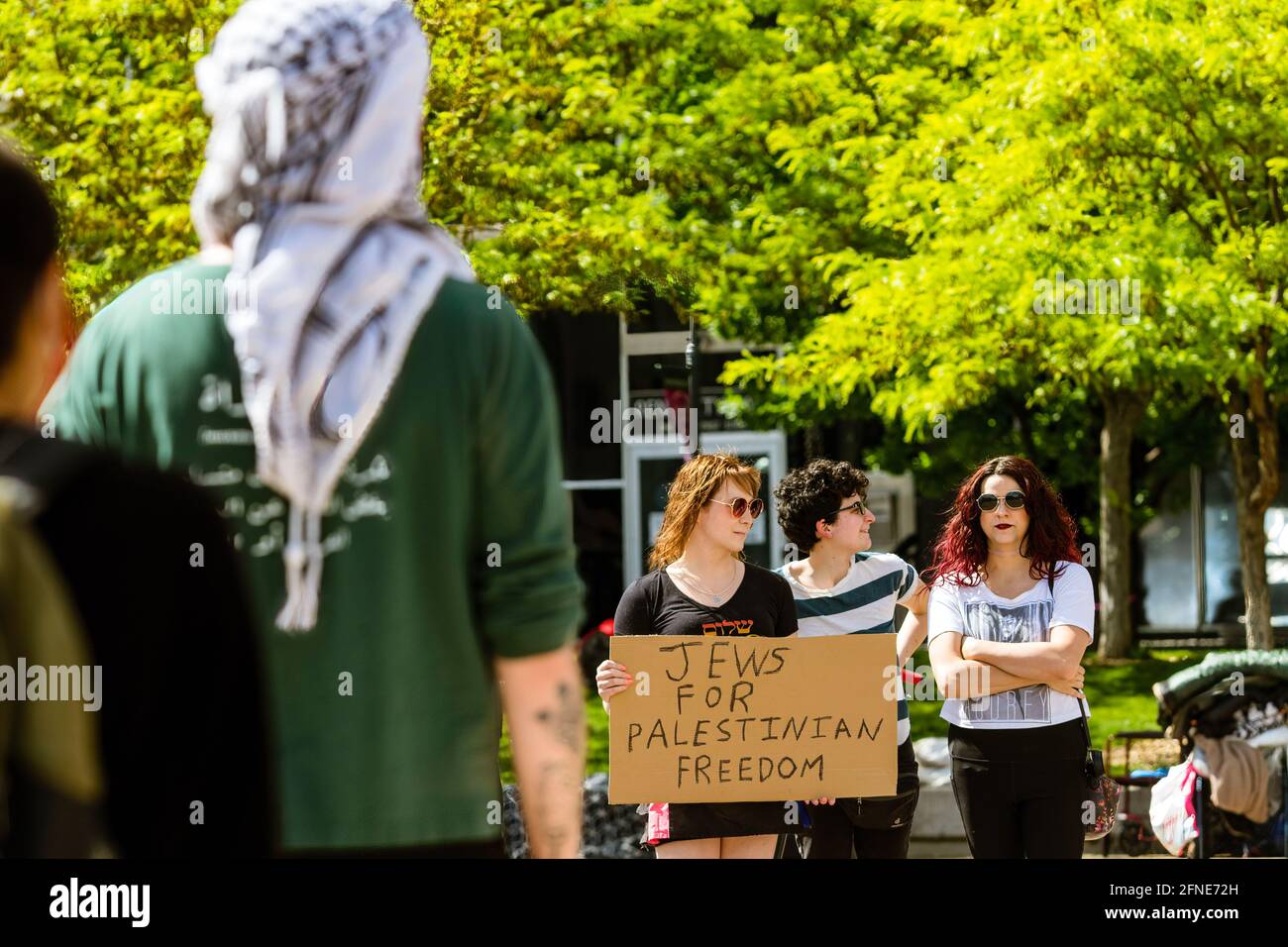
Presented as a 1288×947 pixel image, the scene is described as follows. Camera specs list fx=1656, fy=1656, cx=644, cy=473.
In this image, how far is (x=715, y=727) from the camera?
4188 mm

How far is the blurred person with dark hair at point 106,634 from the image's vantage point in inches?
84.0

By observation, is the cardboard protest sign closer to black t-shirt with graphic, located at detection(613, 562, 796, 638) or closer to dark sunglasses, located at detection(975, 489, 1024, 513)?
black t-shirt with graphic, located at detection(613, 562, 796, 638)

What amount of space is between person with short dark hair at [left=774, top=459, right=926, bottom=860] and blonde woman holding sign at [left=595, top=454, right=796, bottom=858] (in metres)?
0.27

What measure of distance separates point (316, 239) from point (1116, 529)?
9.73 m

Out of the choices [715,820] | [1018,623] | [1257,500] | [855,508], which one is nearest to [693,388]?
[855,508]

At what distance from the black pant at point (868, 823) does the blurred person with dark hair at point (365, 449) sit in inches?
87.1

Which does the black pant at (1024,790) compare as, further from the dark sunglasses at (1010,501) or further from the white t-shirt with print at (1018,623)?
the dark sunglasses at (1010,501)

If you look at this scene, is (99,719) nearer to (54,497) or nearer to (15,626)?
(15,626)

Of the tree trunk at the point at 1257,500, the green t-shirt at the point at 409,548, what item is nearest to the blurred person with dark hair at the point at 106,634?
the green t-shirt at the point at 409,548

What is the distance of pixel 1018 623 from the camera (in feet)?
14.3

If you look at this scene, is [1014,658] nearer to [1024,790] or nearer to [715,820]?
[1024,790]

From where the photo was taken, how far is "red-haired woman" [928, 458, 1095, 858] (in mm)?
4273
